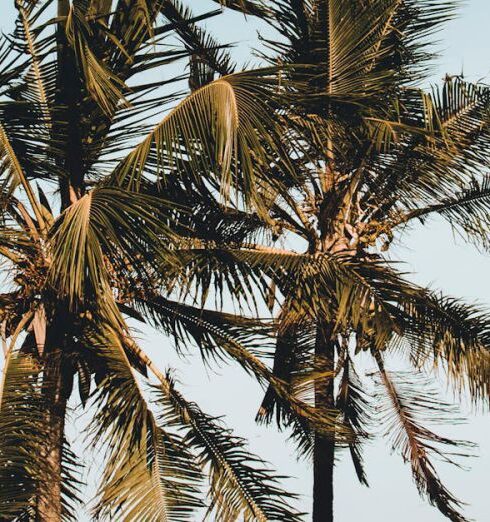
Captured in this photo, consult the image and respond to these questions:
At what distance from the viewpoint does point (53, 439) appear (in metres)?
7.07

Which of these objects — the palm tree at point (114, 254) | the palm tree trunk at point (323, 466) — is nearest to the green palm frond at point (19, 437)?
the palm tree at point (114, 254)

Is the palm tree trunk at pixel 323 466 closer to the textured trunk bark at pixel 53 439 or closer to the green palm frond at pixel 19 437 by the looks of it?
the textured trunk bark at pixel 53 439

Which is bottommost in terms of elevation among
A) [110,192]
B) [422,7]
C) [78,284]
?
[78,284]

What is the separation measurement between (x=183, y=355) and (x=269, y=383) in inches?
26.8

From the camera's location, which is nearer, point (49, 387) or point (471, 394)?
point (49, 387)

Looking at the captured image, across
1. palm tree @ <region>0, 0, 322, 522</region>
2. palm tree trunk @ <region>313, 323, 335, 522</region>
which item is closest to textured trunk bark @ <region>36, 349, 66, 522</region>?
palm tree @ <region>0, 0, 322, 522</region>

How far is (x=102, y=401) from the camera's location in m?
7.34

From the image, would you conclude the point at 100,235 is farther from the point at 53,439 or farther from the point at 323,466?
the point at 323,466

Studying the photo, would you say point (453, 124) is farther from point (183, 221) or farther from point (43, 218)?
point (43, 218)

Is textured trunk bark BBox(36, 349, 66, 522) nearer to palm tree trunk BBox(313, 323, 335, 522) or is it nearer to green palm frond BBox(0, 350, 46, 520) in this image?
green palm frond BBox(0, 350, 46, 520)

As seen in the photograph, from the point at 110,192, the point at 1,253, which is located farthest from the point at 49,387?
the point at 110,192

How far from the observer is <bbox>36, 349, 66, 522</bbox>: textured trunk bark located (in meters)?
6.98

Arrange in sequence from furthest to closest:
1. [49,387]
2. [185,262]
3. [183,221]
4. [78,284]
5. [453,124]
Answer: [453,124]
[183,221]
[185,262]
[49,387]
[78,284]

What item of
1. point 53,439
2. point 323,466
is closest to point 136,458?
point 53,439
